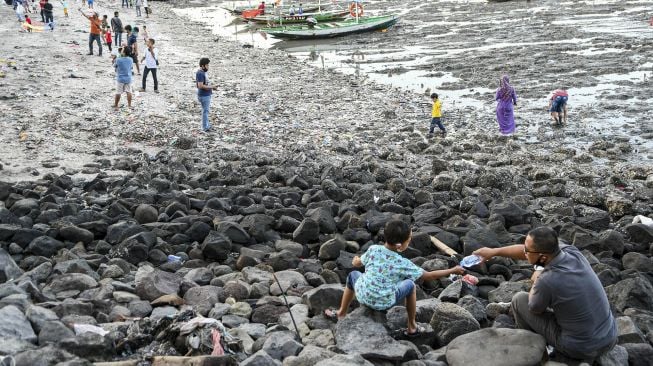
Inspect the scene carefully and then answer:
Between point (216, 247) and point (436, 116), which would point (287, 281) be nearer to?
point (216, 247)

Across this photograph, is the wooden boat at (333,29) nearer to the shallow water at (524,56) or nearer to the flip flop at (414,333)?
the shallow water at (524,56)

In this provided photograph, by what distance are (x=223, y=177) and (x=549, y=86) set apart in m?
13.4

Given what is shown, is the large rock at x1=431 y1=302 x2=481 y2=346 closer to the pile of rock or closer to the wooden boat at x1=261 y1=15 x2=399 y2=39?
the pile of rock

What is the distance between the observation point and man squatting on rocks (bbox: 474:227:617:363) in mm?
4629

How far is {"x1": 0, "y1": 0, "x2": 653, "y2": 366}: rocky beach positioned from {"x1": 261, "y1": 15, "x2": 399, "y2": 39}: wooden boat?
12046 millimetres

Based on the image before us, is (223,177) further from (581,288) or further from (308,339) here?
(581,288)

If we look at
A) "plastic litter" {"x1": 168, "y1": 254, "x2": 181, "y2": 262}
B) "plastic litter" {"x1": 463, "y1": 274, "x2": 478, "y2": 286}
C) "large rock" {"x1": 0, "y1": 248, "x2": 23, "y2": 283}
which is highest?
"large rock" {"x1": 0, "y1": 248, "x2": 23, "y2": 283}

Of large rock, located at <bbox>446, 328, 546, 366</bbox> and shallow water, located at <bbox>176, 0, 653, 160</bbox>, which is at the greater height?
shallow water, located at <bbox>176, 0, 653, 160</bbox>

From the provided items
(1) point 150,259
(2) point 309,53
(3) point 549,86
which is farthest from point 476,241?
(2) point 309,53

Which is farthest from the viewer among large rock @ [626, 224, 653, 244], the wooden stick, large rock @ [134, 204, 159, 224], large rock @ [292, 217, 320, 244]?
large rock @ [134, 204, 159, 224]

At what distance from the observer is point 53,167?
11922 millimetres

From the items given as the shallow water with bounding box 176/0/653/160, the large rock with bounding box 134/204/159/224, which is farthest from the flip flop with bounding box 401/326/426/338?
the shallow water with bounding box 176/0/653/160

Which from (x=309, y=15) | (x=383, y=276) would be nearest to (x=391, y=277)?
(x=383, y=276)

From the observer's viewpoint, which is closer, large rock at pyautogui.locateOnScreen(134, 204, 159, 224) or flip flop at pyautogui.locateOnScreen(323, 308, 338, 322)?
flip flop at pyautogui.locateOnScreen(323, 308, 338, 322)
